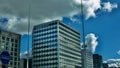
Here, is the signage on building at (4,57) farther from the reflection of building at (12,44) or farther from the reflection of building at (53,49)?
the reflection of building at (53,49)

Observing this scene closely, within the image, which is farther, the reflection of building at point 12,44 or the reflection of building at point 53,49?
the reflection of building at point 53,49

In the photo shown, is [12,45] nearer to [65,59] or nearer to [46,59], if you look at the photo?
[46,59]

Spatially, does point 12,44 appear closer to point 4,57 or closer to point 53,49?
point 53,49

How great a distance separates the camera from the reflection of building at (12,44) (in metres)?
159

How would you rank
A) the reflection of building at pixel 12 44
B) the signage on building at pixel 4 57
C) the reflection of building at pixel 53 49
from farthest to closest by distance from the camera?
1. the reflection of building at pixel 53 49
2. the reflection of building at pixel 12 44
3. the signage on building at pixel 4 57

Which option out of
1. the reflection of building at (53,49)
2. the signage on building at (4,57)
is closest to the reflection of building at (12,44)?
the reflection of building at (53,49)

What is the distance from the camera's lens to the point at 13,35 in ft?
548

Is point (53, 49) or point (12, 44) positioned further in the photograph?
point (53, 49)

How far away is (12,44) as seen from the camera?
541ft

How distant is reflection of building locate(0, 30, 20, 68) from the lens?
159000 mm

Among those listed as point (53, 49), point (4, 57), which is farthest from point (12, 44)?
point (4, 57)

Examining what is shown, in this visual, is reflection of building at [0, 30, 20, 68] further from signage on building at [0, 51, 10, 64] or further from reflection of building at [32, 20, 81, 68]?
signage on building at [0, 51, 10, 64]

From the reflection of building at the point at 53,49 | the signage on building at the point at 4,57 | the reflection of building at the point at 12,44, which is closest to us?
the signage on building at the point at 4,57

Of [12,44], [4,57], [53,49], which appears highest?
[12,44]
